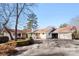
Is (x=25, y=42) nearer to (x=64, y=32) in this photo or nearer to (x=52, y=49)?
(x=52, y=49)

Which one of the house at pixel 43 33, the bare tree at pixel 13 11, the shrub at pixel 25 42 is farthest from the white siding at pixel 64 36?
the bare tree at pixel 13 11

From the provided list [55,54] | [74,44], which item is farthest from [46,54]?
[74,44]

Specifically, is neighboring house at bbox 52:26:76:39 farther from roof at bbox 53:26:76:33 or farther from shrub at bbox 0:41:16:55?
shrub at bbox 0:41:16:55

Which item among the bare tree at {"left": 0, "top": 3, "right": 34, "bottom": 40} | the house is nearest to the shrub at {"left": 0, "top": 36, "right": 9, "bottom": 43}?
the bare tree at {"left": 0, "top": 3, "right": 34, "bottom": 40}

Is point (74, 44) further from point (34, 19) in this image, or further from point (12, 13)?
point (12, 13)

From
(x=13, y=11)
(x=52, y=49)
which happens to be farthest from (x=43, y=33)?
(x=13, y=11)
